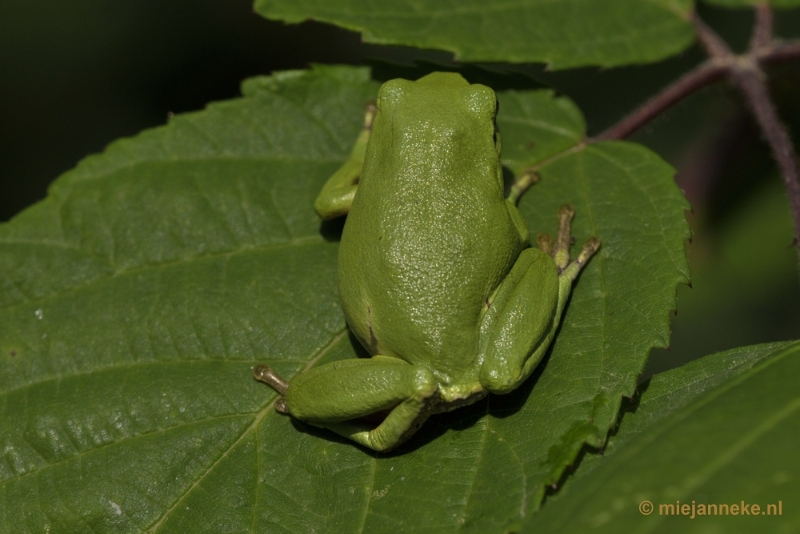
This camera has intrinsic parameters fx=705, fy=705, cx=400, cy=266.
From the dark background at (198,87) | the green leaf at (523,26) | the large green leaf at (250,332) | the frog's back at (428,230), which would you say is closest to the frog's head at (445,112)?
the frog's back at (428,230)

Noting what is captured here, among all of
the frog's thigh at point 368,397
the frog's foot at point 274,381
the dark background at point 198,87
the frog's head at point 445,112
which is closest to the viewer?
the frog's thigh at point 368,397

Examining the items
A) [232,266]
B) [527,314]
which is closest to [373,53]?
[232,266]

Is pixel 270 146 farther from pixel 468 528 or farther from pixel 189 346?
pixel 468 528

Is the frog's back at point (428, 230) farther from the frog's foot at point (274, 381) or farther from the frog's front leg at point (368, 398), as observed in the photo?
the frog's foot at point (274, 381)

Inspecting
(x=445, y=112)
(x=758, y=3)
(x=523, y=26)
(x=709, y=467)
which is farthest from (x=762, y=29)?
(x=709, y=467)

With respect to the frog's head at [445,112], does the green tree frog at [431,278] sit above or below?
below

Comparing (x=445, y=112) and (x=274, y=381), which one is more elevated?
(x=445, y=112)

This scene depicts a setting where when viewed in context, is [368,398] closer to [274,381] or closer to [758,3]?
[274,381]
